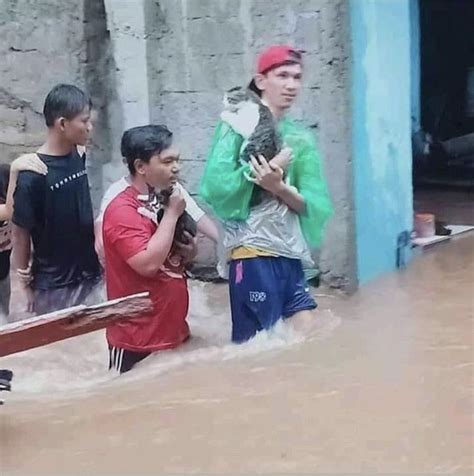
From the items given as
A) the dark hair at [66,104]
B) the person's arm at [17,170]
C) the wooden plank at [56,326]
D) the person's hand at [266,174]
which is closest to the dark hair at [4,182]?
the person's arm at [17,170]

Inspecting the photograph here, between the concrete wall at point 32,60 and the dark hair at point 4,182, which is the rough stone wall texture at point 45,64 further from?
the dark hair at point 4,182

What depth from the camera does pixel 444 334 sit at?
5430mm

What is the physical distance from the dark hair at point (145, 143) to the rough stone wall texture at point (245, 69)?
67.8 inches

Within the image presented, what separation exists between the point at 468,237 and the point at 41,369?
375cm

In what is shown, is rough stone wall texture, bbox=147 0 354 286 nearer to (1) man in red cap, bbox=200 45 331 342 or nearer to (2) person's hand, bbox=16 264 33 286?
(1) man in red cap, bbox=200 45 331 342

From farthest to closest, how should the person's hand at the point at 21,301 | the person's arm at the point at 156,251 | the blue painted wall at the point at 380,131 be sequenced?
the blue painted wall at the point at 380,131, the person's hand at the point at 21,301, the person's arm at the point at 156,251

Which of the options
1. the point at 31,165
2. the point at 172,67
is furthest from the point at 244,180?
the point at 172,67

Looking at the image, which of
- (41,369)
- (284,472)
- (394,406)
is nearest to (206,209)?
(41,369)

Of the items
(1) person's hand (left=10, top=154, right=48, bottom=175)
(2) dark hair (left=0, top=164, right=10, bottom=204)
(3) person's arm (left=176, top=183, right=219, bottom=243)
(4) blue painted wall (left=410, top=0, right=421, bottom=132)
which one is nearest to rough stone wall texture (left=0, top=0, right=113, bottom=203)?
(2) dark hair (left=0, top=164, right=10, bottom=204)

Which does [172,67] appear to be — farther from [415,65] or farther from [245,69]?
[415,65]

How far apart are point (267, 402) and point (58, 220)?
160 cm

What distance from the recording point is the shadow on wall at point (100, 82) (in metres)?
7.17

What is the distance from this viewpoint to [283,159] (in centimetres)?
507

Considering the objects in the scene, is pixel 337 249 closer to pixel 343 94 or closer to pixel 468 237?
pixel 343 94
